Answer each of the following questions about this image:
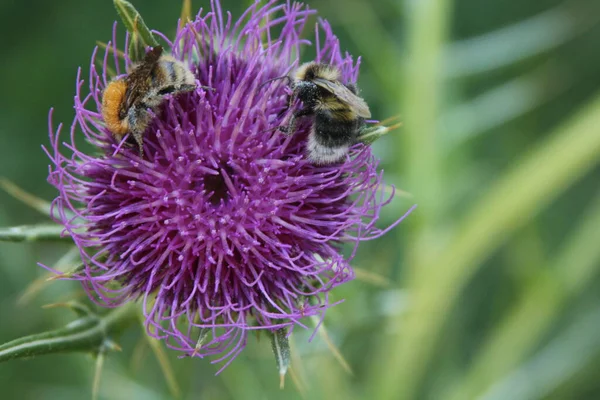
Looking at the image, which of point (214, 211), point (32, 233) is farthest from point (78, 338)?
point (214, 211)

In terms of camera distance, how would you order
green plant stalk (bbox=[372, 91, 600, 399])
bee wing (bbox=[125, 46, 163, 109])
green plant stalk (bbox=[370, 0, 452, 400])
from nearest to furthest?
bee wing (bbox=[125, 46, 163, 109]) < green plant stalk (bbox=[372, 91, 600, 399]) < green plant stalk (bbox=[370, 0, 452, 400])

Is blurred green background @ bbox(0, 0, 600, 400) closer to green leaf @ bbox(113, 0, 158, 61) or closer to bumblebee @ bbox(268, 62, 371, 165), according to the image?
bumblebee @ bbox(268, 62, 371, 165)

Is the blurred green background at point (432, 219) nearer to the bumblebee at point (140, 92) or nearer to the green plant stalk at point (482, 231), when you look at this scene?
the green plant stalk at point (482, 231)

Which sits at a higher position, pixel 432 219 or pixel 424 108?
pixel 424 108

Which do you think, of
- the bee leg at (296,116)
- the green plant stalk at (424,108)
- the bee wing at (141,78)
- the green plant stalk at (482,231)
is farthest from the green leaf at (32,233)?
the green plant stalk at (424,108)

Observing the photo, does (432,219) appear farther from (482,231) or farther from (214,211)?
(214,211)

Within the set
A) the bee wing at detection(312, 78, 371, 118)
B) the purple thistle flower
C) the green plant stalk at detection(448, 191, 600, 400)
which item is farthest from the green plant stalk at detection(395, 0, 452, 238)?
the bee wing at detection(312, 78, 371, 118)

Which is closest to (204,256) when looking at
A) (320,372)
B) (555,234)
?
(320,372)
